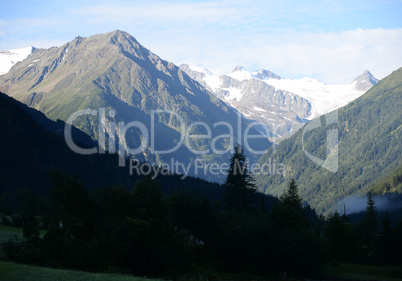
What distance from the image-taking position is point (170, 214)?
72.9 metres

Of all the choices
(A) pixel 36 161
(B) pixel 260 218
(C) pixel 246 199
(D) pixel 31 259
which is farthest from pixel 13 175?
(D) pixel 31 259

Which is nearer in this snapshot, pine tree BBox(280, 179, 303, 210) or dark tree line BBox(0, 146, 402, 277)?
dark tree line BBox(0, 146, 402, 277)

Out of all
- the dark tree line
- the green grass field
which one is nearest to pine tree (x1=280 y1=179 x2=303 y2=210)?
the dark tree line

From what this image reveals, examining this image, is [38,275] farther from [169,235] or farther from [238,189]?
[238,189]

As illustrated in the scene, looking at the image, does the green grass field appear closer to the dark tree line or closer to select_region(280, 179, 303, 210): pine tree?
the dark tree line

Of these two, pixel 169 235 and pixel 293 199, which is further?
pixel 293 199

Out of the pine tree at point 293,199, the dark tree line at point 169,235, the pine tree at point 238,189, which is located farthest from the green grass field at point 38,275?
the pine tree at point 293,199

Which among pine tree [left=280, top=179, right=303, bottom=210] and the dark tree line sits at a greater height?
pine tree [left=280, top=179, right=303, bottom=210]

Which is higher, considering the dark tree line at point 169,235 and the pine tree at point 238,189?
the pine tree at point 238,189

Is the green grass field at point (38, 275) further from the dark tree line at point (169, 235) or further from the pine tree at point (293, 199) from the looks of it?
Result: the pine tree at point (293, 199)

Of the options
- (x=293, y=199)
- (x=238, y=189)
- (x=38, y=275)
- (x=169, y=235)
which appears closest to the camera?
(x=38, y=275)

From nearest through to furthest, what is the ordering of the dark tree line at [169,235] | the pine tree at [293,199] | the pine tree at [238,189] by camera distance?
1. the dark tree line at [169,235]
2. the pine tree at [238,189]
3. the pine tree at [293,199]

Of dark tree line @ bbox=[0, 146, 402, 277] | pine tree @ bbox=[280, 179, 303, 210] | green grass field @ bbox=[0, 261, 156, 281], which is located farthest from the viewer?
pine tree @ bbox=[280, 179, 303, 210]

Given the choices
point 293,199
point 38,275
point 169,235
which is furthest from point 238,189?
point 38,275
